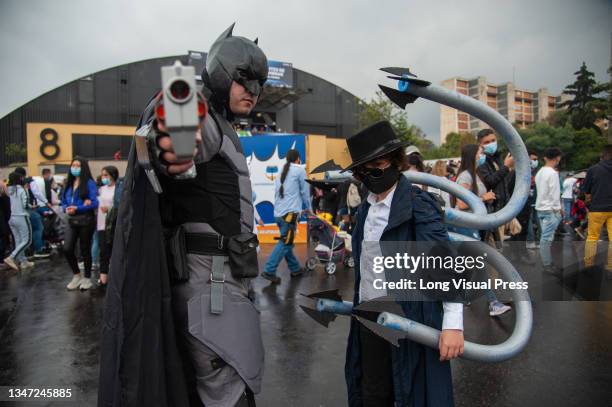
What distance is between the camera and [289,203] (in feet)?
23.0

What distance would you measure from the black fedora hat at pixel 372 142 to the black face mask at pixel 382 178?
10 cm

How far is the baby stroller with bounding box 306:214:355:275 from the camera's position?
7508mm

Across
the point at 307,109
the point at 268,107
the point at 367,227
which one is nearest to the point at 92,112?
the point at 268,107

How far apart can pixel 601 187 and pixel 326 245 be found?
444 centimetres

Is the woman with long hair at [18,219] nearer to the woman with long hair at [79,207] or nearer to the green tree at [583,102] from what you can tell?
the woman with long hair at [79,207]

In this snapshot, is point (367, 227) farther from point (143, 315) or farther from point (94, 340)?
point (94, 340)

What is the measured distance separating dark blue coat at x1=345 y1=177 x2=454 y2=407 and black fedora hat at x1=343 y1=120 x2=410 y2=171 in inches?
8.9

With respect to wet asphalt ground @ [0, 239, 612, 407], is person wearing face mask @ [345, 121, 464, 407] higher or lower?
higher

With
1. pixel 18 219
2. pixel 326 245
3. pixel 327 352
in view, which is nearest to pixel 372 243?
pixel 327 352

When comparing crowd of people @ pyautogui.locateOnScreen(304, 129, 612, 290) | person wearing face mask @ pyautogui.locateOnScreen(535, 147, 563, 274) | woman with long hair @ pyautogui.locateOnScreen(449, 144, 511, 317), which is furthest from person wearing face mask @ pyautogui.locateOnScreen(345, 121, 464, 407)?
person wearing face mask @ pyautogui.locateOnScreen(535, 147, 563, 274)

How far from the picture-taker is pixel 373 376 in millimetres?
2139

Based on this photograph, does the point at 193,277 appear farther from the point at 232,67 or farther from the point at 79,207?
the point at 79,207

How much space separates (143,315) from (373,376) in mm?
1194

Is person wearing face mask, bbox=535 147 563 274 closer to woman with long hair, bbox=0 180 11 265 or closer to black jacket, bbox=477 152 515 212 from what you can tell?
black jacket, bbox=477 152 515 212
